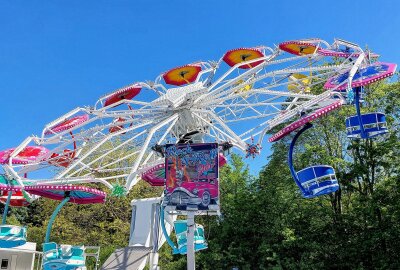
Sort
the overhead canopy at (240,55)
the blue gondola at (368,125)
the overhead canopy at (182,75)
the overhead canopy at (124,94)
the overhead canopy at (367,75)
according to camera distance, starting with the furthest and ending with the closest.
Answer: the overhead canopy at (182,75) < the overhead canopy at (124,94) < the overhead canopy at (240,55) < the overhead canopy at (367,75) < the blue gondola at (368,125)

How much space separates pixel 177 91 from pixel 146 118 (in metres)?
1.87

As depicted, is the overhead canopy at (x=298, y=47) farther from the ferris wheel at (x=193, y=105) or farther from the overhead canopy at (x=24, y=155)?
the overhead canopy at (x=24, y=155)

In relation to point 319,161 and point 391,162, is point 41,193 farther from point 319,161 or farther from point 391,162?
point 391,162

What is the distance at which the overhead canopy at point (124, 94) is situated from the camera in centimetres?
2200

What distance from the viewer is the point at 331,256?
91.0 ft

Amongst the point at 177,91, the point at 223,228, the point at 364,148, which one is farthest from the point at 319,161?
the point at 177,91

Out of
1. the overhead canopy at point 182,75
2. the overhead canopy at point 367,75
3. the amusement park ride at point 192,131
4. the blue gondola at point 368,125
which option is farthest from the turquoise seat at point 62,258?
the overhead canopy at point 367,75

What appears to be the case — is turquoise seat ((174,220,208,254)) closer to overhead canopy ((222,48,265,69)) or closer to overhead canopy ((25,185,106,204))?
overhead canopy ((25,185,106,204))

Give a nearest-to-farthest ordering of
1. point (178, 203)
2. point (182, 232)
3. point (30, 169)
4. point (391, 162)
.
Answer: point (178, 203) < point (182, 232) < point (30, 169) < point (391, 162)

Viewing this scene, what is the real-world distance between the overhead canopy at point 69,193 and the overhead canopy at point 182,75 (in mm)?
6625

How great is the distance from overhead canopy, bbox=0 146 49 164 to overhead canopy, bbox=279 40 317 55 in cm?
1287

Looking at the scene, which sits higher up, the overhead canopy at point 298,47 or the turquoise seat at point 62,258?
the overhead canopy at point 298,47

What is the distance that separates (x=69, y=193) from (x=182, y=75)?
8.01m

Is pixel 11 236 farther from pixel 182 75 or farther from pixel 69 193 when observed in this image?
pixel 182 75
